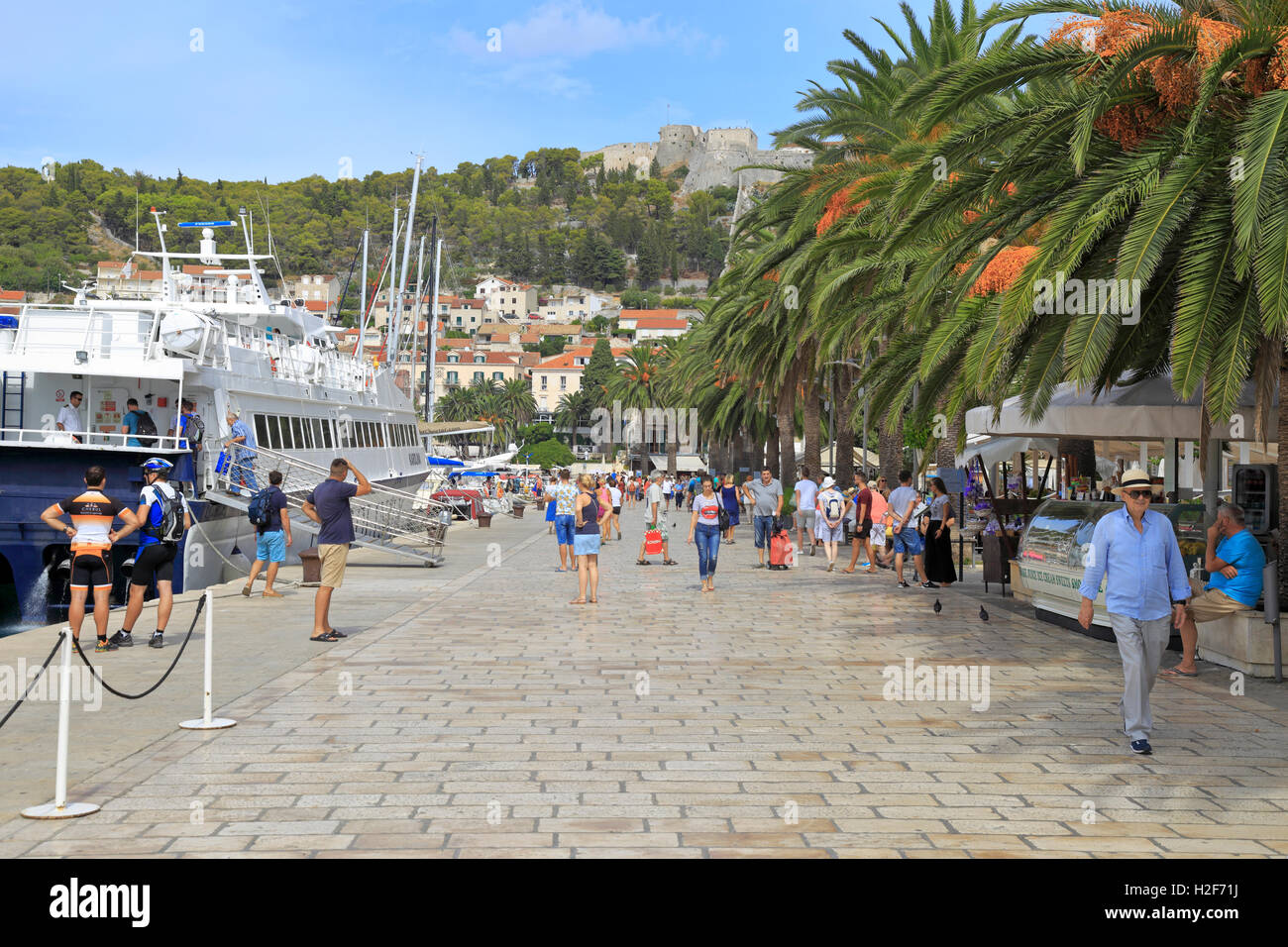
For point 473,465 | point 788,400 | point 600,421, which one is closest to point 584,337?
point 600,421

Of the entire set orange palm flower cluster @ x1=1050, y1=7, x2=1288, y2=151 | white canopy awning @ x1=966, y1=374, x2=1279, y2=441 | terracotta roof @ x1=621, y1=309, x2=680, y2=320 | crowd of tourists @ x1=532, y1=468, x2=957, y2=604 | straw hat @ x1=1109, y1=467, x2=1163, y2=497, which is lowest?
crowd of tourists @ x1=532, y1=468, x2=957, y2=604

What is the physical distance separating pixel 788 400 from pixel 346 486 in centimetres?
2134

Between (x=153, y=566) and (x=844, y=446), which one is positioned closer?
(x=153, y=566)

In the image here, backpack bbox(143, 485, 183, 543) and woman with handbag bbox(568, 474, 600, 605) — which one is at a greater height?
backpack bbox(143, 485, 183, 543)

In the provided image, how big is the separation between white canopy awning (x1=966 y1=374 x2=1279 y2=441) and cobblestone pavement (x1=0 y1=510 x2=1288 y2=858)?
224cm

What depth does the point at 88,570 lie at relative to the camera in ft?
34.0

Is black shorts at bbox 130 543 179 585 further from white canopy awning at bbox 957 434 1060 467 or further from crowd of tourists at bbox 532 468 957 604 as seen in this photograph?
white canopy awning at bbox 957 434 1060 467

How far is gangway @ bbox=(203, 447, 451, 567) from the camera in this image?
2142 cm

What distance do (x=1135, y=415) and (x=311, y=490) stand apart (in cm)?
1583

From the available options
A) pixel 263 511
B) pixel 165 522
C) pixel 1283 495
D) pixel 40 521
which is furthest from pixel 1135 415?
pixel 40 521

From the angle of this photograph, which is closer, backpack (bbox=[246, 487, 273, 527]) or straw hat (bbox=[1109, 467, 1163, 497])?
straw hat (bbox=[1109, 467, 1163, 497])

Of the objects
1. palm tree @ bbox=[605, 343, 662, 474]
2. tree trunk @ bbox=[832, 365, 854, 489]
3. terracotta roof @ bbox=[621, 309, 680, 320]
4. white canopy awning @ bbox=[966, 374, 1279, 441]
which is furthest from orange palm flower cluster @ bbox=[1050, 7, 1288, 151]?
terracotta roof @ bbox=[621, 309, 680, 320]

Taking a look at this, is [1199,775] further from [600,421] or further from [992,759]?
[600,421]

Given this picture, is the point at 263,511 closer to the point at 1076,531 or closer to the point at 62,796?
the point at 1076,531
